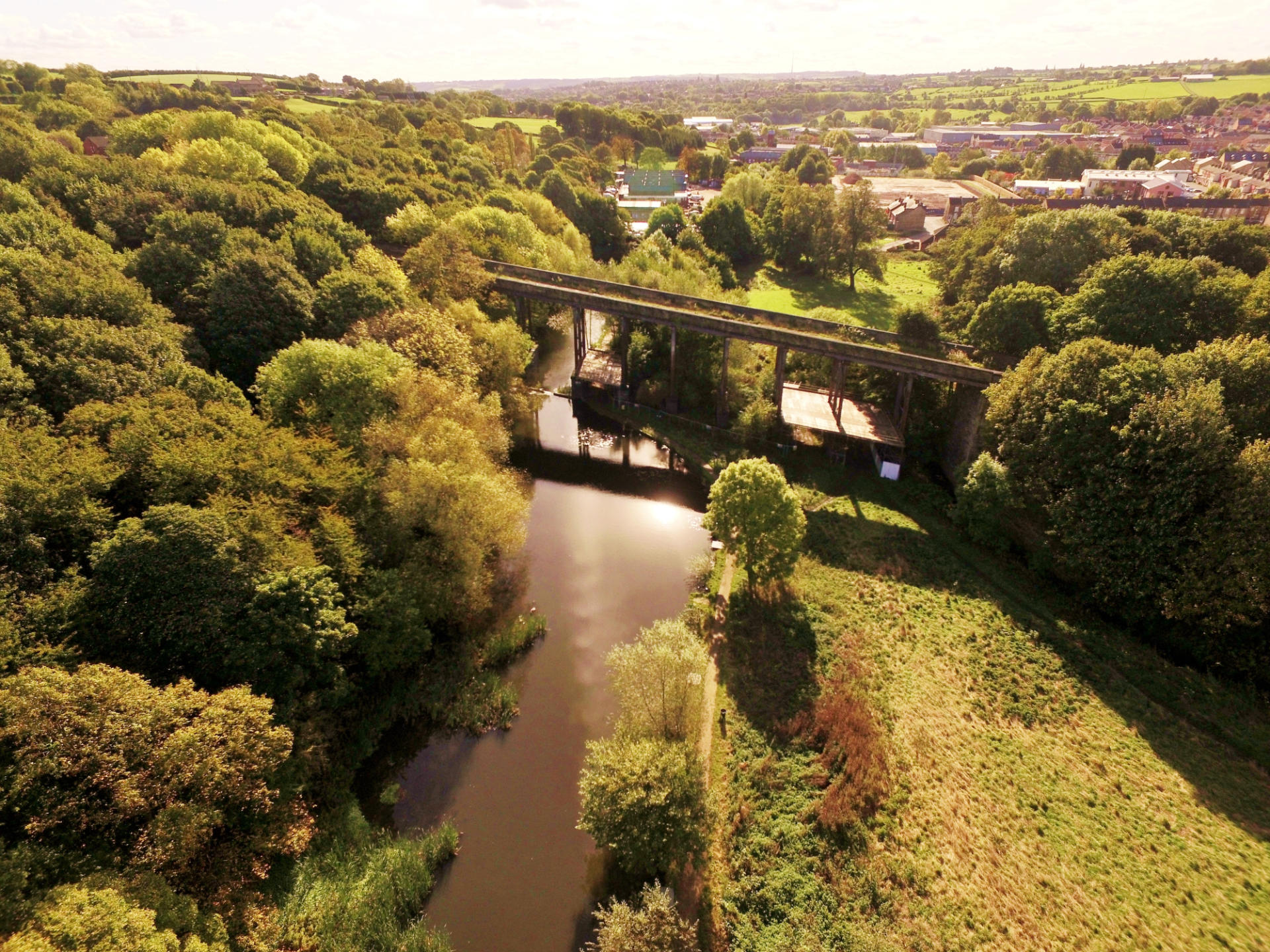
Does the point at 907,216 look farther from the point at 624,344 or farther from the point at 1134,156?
the point at 1134,156

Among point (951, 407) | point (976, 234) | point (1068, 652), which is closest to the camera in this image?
point (1068, 652)

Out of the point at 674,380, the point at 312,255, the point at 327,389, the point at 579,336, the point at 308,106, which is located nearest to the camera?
the point at 327,389

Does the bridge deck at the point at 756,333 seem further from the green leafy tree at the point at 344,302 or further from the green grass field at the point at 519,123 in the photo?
the green grass field at the point at 519,123

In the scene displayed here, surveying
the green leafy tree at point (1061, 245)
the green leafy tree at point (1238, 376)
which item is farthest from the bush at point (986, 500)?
the green leafy tree at point (1061, 245)

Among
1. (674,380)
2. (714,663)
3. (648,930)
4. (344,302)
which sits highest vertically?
(344,302)

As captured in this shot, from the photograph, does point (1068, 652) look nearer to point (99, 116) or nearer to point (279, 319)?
point (279, 319)

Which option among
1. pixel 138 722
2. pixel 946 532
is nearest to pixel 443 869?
pixel 138 722

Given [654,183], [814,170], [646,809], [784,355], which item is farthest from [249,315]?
[814,170]
